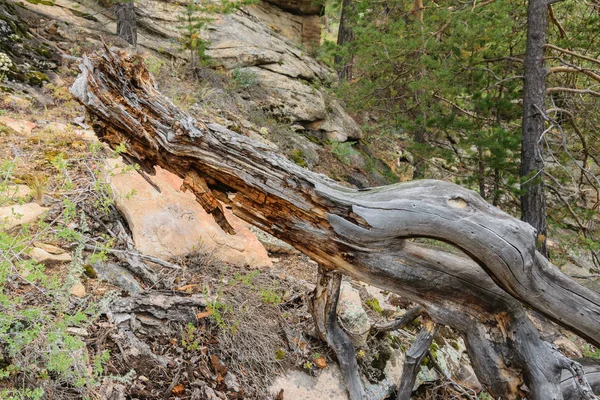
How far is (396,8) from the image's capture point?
1072cm

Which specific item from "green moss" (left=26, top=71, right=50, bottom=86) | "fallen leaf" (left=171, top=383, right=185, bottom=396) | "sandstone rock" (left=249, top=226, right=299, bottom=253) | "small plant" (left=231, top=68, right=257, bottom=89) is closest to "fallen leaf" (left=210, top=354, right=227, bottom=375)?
"fallen leaf" (left=171, top=383, right=185, bottom=396)

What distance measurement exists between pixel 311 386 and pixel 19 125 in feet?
16.2

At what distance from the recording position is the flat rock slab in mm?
3517

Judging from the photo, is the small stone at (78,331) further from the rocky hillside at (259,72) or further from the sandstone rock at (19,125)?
the rocky hillside at (259,72)

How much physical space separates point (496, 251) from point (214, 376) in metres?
2.32

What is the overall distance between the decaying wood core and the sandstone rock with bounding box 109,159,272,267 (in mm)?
1157

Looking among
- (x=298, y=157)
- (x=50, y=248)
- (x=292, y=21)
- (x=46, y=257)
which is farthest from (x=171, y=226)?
(x=292, y=21)

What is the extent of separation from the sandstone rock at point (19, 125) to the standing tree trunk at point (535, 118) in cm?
733

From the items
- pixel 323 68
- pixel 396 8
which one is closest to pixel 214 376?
pixel 396 8

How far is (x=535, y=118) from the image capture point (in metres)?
6.88

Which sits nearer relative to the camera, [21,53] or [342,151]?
[21,53]

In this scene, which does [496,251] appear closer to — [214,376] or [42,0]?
[214,376]

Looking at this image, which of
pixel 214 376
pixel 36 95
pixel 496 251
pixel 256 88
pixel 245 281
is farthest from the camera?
pixel 256 88

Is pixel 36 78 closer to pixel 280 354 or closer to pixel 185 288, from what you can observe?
pixel 185 288
